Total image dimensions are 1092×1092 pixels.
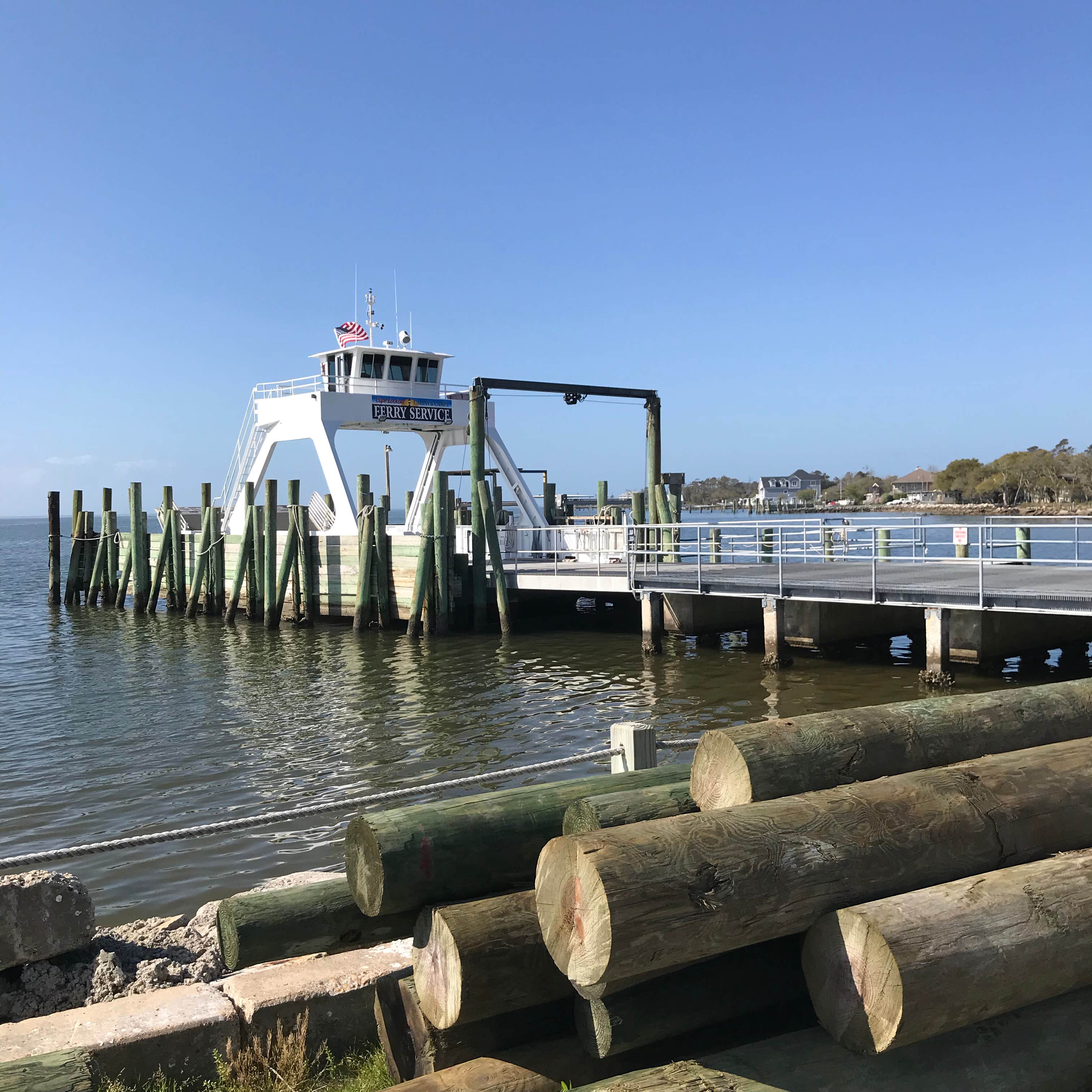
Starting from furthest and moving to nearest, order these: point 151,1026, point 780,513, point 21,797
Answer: point 780,513 < point 21,797 < point 151,1026

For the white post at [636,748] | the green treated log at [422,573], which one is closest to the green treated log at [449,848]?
the white post at [636,748]

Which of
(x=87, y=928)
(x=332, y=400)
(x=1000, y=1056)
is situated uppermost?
(x=332, y=400)

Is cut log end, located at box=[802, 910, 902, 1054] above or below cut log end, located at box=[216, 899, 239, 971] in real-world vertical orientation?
above

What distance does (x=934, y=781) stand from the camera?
3.09 metres

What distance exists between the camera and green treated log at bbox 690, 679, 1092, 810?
319cm

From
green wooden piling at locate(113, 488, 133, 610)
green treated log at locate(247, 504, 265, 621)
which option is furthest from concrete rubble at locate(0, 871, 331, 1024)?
green wooden piling at locate(113, 488, 133, 610)

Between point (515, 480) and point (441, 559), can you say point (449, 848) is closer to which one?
point (441, 559)

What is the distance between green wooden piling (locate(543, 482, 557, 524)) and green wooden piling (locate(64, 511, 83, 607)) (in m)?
15.3

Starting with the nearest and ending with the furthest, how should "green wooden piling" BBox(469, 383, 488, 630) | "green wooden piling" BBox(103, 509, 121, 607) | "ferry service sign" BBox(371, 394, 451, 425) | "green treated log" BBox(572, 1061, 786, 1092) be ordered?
"green treated log" BBox(572, 1061, 786, 1092)
"green wooden piling" BBox(469, 383, 488, 630)
"ferry service sign" BBox(371, 394, 451, 425)
"green wooden piling" BBox(103, 509, 121, 607)

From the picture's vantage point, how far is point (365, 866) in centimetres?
319

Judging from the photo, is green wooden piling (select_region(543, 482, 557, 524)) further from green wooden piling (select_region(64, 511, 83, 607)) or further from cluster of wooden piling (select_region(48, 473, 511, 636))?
green wooden piling (select_region(64, 511, 83, 607))

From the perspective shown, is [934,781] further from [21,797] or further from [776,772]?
[21,797]

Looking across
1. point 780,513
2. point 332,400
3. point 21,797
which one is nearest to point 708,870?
point 21,797

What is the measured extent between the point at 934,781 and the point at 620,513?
995 inches
